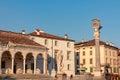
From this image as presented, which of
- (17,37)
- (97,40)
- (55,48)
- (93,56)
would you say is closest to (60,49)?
(55,48)

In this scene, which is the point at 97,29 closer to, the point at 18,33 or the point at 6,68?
the point at 6,68

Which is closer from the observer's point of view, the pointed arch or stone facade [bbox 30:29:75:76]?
the pointed arch

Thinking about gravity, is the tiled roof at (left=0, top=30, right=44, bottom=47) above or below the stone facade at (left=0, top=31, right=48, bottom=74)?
above

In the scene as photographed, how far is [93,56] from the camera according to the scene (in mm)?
72562

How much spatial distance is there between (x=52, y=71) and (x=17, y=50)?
13.8 meters

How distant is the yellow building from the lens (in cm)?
7150

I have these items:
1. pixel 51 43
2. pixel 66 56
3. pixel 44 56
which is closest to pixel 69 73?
pixel 66 56

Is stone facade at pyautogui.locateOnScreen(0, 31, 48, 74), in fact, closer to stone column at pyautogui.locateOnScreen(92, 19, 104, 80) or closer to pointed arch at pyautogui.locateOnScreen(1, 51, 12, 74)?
pointed arch at pyautogui.locateOnScreen(1, 51, 12, 74)

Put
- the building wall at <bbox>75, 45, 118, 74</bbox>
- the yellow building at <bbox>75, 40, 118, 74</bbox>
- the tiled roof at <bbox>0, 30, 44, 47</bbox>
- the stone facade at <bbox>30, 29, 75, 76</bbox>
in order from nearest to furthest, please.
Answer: the tiled roof at <bbox>0, 30, 44, 47</bbox>, the stone facade at <bbox>30, 29, 75, 76</bbox>, the building wall at <bbox>75, 45, 118, 74</bbox>, the yellow building at <bbox>75, 40, 118, 74</bbox>

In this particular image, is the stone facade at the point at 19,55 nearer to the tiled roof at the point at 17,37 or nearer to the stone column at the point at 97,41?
the tiled roof at the point at 17,37

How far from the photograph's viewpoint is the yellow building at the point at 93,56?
235 ft

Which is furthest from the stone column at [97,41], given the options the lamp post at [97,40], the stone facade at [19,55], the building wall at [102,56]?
the building wall at [102,56]

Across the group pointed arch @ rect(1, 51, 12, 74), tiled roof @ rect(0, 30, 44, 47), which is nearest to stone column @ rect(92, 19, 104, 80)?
tiled roof @ rect(0, 30, 44, 47)

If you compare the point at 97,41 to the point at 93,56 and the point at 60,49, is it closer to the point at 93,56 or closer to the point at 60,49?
the point at 60,49
